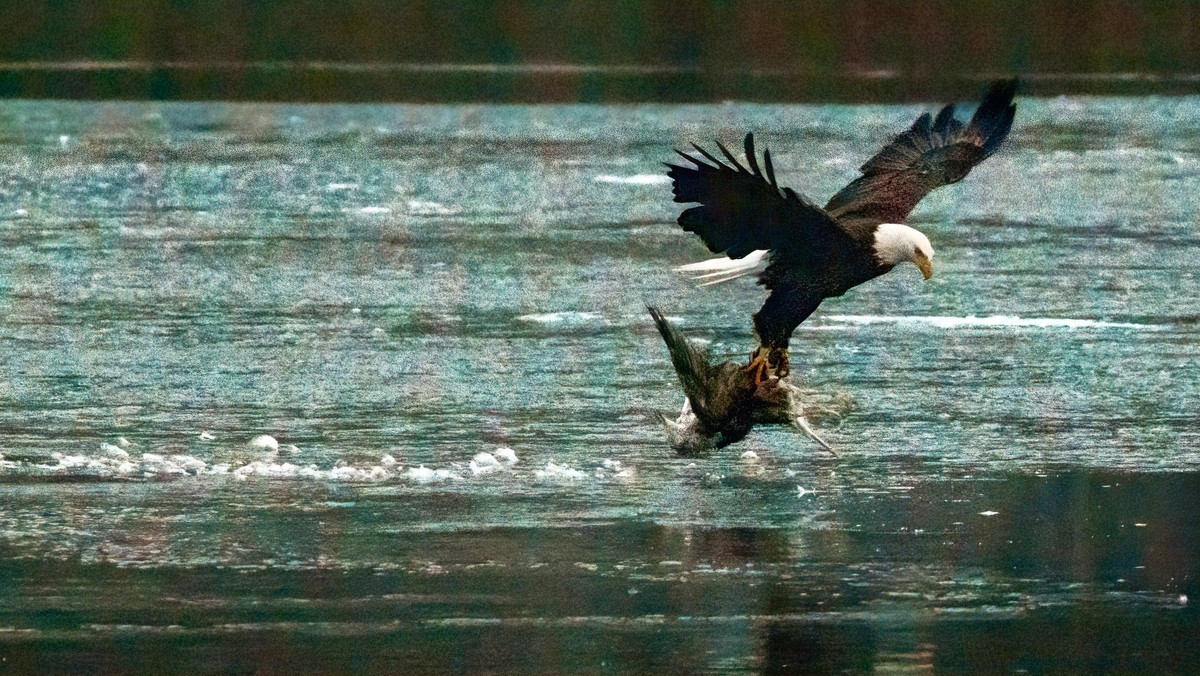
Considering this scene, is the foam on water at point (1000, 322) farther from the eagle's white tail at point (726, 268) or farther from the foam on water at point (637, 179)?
the foam on water at point (637, 179)

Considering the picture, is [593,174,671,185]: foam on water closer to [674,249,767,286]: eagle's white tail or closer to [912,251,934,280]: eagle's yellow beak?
[674,249,767,286]: eagle's white tail

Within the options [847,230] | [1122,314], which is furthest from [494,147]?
[847,230]

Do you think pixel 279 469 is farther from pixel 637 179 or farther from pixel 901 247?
pixel 637 179

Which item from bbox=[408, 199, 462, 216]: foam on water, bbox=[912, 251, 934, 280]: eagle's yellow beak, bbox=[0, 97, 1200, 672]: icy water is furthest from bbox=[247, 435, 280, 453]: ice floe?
bbox=[408, 199, 462, 216]: foam on water

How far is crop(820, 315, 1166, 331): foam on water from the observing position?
8.74m

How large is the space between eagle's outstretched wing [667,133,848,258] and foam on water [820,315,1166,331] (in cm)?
242

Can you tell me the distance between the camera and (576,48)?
78.3 ft

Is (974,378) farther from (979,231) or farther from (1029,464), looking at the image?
(979,231)

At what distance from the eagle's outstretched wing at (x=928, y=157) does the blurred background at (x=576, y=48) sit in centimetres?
1256

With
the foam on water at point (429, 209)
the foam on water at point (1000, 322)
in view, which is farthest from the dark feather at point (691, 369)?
the foam on water at point (429, 209)

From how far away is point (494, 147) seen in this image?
16062 millimetres

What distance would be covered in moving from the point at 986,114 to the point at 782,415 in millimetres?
1822

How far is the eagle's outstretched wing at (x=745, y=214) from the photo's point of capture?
20.5ft

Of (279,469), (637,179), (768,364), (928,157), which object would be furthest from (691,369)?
(637,179)
